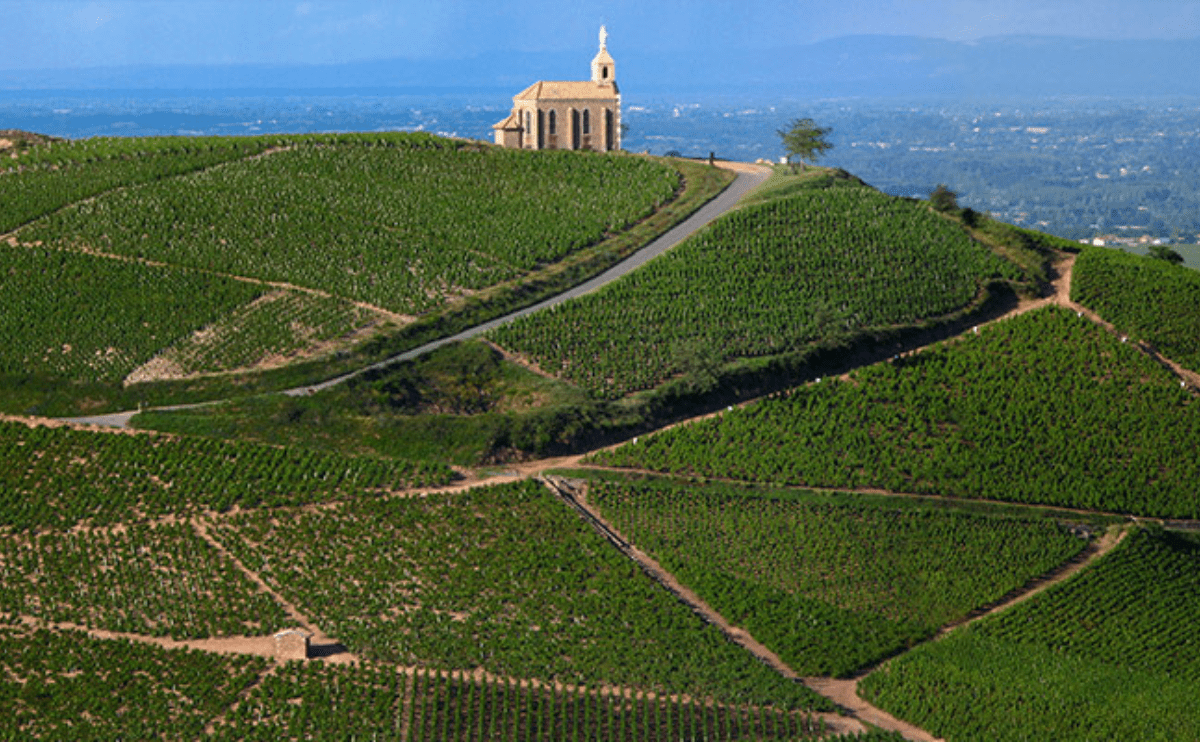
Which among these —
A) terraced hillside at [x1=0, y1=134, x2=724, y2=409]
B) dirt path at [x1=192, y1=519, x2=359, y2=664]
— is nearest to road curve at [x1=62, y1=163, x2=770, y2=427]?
terraced hillside at [x1=0, y1=134, x2=724, y2=409]

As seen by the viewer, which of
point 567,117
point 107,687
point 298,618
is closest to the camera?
point 107,687

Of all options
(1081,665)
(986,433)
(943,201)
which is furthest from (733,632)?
(943,201)

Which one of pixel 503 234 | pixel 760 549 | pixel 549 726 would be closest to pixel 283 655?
pixel 549 726

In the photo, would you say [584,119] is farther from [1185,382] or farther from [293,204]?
[1185,382]

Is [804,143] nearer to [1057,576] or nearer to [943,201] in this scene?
[943,201]

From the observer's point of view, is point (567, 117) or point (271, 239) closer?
point (271, 239)

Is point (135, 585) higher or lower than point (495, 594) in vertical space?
A: higher

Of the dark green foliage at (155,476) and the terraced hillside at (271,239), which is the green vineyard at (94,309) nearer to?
the terraced hillside at (271,239)
